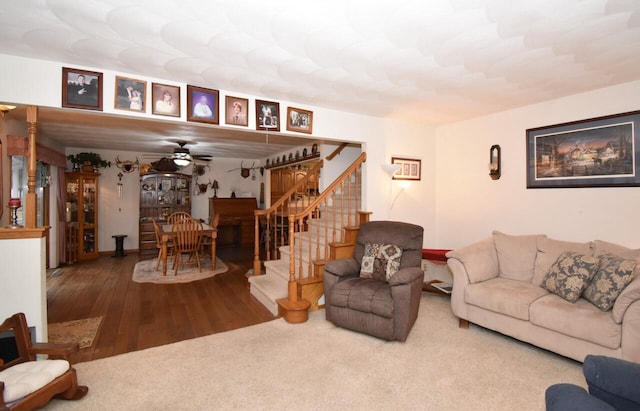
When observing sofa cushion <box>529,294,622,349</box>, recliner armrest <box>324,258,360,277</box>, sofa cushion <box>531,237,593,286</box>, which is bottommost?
sofa cushion <box>529,294,622,349</box>

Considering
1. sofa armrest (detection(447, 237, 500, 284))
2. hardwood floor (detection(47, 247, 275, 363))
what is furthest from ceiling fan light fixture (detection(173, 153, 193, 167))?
sofa armrest (detection(447, 237, 500, 284))

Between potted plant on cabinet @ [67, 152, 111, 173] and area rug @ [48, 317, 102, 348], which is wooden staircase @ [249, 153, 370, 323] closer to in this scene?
area rug @ [48, 317, 102, 348]

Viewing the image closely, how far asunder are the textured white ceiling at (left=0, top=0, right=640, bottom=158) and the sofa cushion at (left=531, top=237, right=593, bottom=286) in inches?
64.6

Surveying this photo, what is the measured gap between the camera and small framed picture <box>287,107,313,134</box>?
3.71 meters

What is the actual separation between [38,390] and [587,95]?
5334mm

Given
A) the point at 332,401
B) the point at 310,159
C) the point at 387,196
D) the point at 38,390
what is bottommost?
the point at 332,401

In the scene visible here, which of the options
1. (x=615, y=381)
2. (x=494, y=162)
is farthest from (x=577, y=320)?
(x=494, y=162)

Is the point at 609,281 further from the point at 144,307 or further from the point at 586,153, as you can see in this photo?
the point at 144,307

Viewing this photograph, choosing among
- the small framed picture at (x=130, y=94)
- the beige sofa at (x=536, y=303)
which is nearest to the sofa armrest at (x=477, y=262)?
the beige sofa at (x=536, y=303)

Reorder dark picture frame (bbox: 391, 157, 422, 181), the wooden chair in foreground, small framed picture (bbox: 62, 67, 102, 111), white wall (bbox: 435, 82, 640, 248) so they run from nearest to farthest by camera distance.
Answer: the wooden chair in foreground, small framed picture (bbox: 62, 67, 102, 111), white wall (bbox: 435, 82, 640, 248), dark picture frame (bbox: 391, 157, 422, 181)

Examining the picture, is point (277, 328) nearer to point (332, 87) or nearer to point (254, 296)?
point (254, 296)

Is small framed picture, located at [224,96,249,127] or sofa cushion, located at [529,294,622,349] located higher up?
small framed picture, located at [224,96,249,127]

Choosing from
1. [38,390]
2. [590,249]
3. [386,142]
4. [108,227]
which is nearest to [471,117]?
[386,142]

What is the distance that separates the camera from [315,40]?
2273 mm
